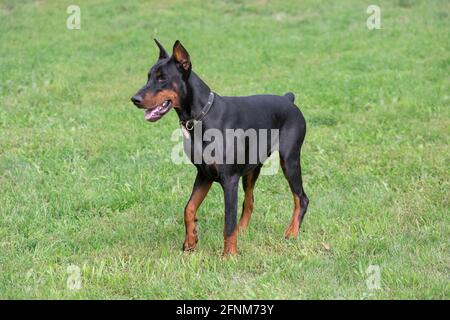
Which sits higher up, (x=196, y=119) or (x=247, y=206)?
(x=196, y=119)

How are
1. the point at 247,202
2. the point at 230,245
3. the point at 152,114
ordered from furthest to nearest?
the point at 247,202 < the point at 230,245 < the point at 152,114

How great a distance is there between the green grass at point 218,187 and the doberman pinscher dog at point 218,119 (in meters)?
0.31

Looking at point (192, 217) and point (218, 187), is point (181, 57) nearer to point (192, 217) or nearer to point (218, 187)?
point (192, 217)

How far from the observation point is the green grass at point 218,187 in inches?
208

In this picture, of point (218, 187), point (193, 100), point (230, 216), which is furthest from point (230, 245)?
point (218, 187)

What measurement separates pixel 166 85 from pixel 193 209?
1.09m

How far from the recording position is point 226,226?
18.5ft

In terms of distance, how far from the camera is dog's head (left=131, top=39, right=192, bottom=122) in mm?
5332

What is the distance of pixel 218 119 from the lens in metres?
5.58

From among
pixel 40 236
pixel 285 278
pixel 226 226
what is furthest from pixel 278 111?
pixel 40 236

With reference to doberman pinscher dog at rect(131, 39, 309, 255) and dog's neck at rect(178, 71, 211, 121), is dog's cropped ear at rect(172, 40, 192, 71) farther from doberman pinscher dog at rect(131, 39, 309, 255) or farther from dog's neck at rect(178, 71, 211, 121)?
dog's neck at rect(178, 71, 211, 121)

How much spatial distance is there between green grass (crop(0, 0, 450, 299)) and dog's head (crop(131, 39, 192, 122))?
1.24 meters

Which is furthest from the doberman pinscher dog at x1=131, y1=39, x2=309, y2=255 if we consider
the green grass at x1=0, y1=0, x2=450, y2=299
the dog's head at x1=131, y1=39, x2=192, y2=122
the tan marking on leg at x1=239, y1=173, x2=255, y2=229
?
the green grass at x1=0, y1=0, x2=450, y2=299
